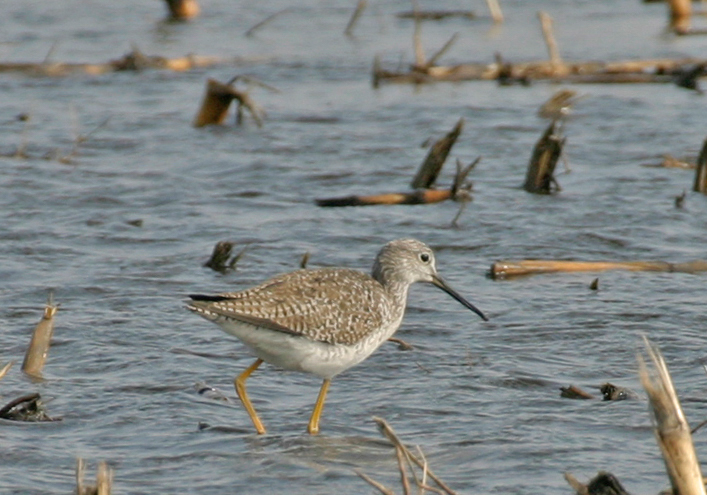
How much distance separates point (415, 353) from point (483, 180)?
15.0 ft

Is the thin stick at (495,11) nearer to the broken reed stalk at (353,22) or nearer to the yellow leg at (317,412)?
the broken reed stalk at (353,22)

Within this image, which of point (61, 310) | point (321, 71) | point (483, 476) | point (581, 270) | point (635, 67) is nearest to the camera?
point (483, 476)

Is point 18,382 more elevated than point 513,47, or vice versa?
point 18,382

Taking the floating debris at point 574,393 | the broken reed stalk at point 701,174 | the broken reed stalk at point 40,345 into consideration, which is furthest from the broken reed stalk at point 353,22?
the floating debris at point 574,393

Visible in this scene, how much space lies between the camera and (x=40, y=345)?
24.3ft

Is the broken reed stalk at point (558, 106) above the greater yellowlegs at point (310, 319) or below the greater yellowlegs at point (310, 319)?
below

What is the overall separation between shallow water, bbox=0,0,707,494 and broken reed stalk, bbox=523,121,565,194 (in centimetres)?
21

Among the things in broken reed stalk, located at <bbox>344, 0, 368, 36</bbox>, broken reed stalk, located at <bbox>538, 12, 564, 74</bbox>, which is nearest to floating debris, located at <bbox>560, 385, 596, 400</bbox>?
broken reed stalk, located at <bbox>538, 12, 564, 74</bbox>

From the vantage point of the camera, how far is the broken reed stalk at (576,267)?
9.61m

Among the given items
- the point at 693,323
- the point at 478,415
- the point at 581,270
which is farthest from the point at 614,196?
the point at 478,415

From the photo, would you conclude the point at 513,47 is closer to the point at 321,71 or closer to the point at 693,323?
the point at 321,71

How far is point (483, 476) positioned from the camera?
629 cm

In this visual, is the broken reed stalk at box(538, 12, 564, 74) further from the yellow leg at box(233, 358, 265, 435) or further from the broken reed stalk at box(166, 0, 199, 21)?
the yellow leg at box(233, 358, 265, 435)

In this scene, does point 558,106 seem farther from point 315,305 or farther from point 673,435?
point 673,435
